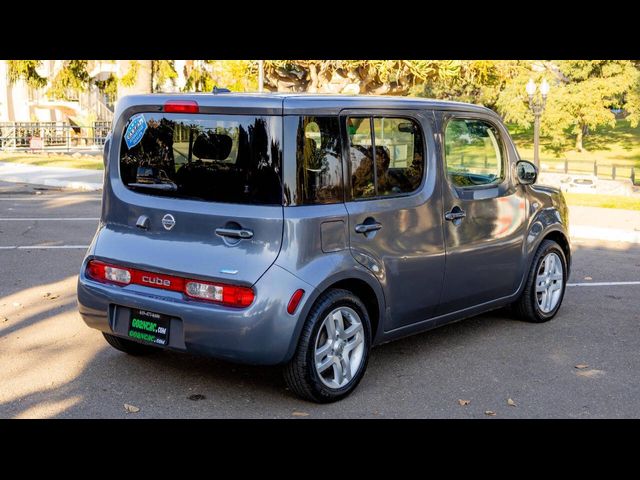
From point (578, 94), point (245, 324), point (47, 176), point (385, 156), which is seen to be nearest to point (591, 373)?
point (385, 156)

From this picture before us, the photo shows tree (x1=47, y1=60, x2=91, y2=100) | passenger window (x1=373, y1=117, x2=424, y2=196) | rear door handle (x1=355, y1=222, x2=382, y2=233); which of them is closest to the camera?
rear door handle (x1=355, y1=222, x2=382, y2=233)

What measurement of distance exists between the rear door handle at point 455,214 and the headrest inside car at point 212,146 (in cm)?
180

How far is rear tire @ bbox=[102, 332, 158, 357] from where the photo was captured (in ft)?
19.5

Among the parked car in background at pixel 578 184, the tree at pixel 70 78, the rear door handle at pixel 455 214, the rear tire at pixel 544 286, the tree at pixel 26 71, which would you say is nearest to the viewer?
the rear door handle at pixel 455 214

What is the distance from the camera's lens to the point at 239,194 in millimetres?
5098

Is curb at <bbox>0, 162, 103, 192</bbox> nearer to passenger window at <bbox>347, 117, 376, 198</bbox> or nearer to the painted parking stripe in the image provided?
the painted parking stripe

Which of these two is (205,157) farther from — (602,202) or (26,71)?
(26,71)

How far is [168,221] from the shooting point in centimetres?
527

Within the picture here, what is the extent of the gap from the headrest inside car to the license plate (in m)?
0.99

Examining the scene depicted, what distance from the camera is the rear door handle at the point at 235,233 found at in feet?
16.4

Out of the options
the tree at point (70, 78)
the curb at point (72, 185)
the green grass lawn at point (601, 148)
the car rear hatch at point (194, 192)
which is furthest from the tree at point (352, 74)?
the green grass lawn at point (601, 148)

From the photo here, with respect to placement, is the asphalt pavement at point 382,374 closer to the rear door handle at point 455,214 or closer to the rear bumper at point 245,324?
the rear bumper at point 245,324

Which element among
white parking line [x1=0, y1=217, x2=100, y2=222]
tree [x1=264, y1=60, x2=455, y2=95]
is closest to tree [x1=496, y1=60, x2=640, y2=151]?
tree [x1=264, y1=60, x2=455, y2=95]

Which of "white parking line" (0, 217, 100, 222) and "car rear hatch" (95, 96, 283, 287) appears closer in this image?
"car rear hatch" (95, 96, 283, 287)
